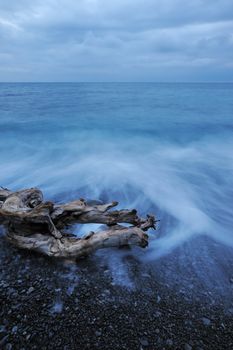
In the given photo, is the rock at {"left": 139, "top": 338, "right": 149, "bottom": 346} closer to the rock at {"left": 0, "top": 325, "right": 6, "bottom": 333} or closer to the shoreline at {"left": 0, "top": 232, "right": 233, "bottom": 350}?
the shoreline at {"left": 0, "top": 232, "right": 233, "bottom": 350}

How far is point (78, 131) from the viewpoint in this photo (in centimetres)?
1543

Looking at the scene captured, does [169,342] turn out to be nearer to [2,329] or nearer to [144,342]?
[144,342]

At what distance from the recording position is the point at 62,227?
191 inches

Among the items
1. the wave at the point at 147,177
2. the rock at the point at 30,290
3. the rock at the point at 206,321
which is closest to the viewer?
the rock at the point at 206,321

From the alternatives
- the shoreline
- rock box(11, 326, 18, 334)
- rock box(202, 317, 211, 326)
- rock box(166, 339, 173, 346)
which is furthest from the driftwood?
rock box(166, 339, 173, 346)

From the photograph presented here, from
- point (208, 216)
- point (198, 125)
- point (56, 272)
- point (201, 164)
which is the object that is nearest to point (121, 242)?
point (56, 272)

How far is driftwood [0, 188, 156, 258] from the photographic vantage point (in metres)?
4.09

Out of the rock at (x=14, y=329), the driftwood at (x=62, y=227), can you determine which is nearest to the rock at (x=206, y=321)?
the driftwood at (x=62, y=227)

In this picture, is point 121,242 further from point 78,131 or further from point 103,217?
point 78,131

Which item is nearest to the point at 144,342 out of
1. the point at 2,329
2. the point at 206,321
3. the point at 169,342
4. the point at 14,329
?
the point at 169,342

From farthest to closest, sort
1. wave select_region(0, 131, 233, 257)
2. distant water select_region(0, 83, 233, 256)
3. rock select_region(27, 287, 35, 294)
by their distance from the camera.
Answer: distant water select_region(0, 83, 233, 256), wave select_region(0, 131, 233, 257), rock select_region(27, 287, 35, 294)

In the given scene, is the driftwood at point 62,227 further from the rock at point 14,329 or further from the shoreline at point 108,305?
the rock at point 14,329

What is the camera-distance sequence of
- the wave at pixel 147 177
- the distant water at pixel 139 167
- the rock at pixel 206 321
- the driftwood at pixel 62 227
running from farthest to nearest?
the distant water at pixel 139 167, the wave at pixel 147 177, the driftwood at pixel 62 227, the rock at pixel 206 321

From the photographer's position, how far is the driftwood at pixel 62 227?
409 centimetres
